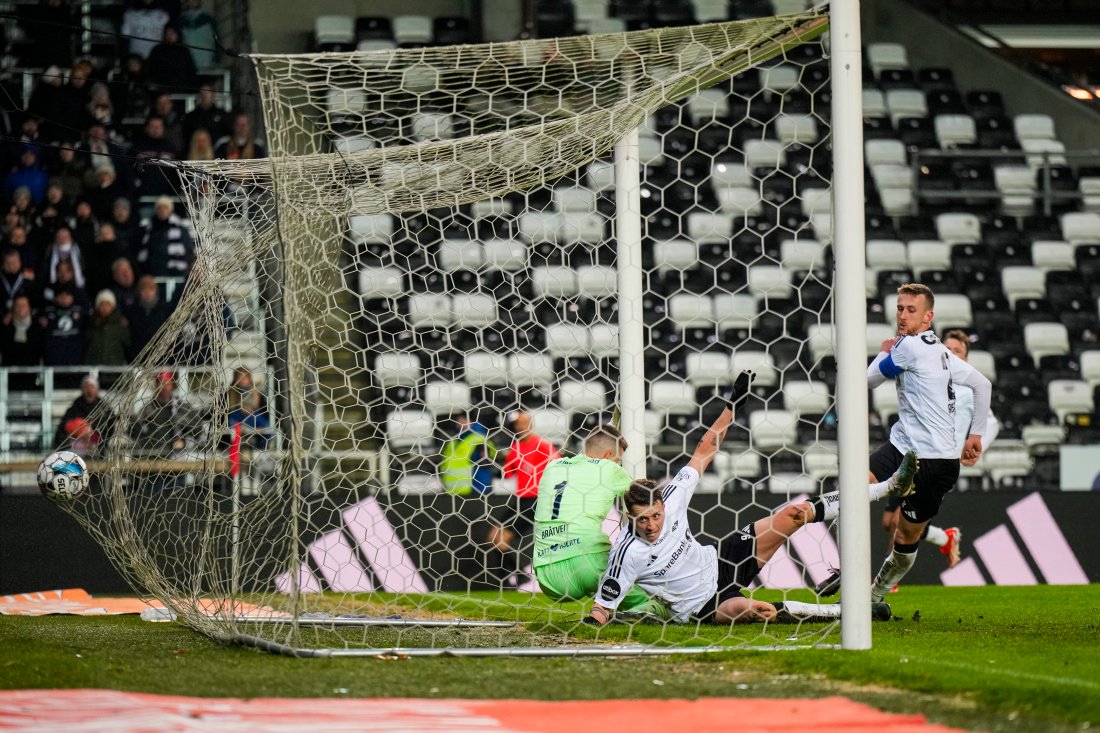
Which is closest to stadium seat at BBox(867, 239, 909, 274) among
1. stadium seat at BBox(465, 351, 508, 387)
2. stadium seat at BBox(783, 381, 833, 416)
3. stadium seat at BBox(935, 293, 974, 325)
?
stadium seat at BBox(935, 293, 974, 325)

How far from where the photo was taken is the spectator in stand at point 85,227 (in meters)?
11.9

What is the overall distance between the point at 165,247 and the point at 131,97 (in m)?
2.22

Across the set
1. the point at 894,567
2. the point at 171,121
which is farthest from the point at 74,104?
the point at 894,567

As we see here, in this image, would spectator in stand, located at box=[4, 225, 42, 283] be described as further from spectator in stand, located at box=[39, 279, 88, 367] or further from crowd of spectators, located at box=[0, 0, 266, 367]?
spectator in stand, located at box=[39, 279, 88, 367]

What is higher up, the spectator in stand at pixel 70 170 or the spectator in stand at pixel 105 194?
the spectator in stand at pixel 70 170

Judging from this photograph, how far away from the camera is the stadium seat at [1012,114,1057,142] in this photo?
603 inches

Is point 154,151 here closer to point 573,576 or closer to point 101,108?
point 101,108

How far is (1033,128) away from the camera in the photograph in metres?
15.4

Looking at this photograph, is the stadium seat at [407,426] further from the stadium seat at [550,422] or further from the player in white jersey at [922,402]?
the player in white jersey at [922,402]

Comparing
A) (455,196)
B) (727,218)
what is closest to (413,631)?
(455,196)

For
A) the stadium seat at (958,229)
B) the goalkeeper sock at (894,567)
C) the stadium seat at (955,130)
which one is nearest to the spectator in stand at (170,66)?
the stadium seat at (958,229)

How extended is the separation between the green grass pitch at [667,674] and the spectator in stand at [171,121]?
7.62 m

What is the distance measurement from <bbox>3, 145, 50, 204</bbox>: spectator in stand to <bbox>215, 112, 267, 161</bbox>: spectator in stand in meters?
1.74

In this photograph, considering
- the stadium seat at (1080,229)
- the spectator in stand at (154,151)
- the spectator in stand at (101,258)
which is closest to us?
the spectator in stand at (101,258)
